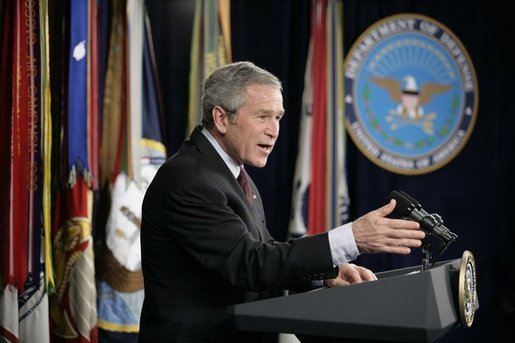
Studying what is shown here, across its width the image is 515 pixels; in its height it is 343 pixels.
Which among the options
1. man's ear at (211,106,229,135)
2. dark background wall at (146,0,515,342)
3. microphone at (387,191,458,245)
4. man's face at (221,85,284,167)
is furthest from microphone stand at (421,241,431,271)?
dark background wall at (146,0,515,342)

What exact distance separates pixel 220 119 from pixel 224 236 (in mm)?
429

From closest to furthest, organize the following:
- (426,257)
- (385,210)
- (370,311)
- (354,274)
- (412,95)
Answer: (370,311)
(385,210)
(426,257)
(354,274)
(412,95)

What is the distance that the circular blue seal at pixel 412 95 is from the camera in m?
4.89

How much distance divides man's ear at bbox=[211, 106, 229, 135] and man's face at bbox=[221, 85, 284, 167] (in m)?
0.02

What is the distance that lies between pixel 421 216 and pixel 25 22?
2168mm

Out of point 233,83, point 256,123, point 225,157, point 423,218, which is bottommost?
Answer: point 423,218

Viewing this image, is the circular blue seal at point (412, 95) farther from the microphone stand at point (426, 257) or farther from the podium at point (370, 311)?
the podium at point (370, 311)

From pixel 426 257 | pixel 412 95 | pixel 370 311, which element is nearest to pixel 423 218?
pixel 426 257

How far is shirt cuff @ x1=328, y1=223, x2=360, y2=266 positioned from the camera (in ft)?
5.92

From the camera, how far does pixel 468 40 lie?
5008 mm

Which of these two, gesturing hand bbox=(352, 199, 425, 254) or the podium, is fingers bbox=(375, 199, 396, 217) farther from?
the podium

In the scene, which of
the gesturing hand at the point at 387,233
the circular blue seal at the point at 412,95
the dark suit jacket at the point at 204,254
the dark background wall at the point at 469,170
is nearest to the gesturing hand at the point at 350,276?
the dark suit jacket at the point at 204,254

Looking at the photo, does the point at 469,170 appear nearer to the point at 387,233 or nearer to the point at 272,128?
the point at 272,128

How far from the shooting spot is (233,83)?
2.19m
